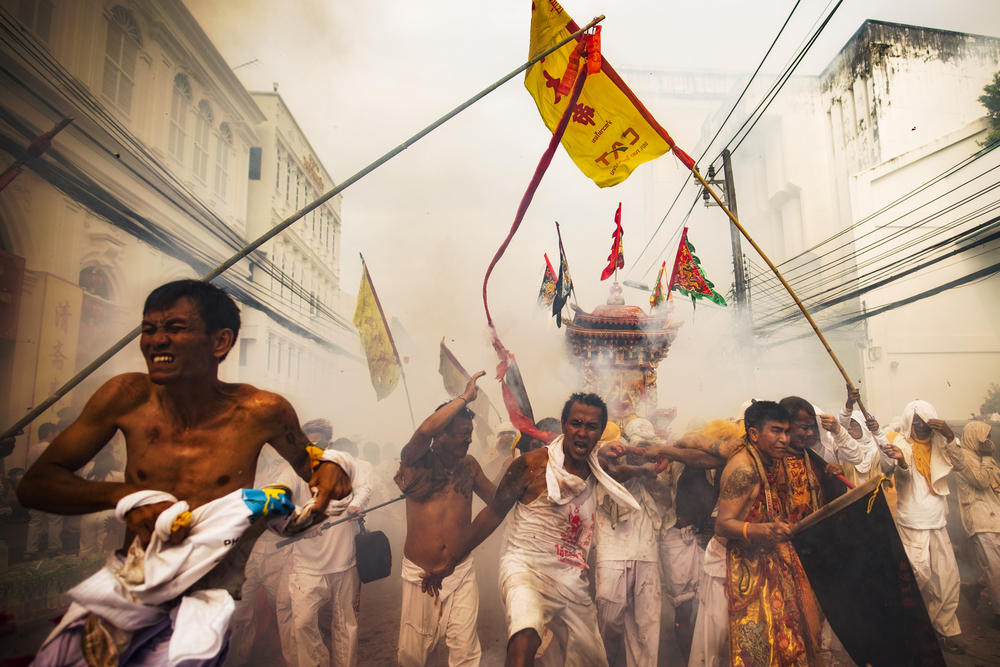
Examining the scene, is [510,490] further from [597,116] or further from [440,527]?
[597,116]

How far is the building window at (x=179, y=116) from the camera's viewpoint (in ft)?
15.0

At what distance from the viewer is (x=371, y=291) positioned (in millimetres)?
5133

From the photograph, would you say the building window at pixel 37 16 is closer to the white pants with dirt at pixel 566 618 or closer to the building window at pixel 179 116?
the building window at pixel 179 116

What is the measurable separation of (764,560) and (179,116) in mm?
5989

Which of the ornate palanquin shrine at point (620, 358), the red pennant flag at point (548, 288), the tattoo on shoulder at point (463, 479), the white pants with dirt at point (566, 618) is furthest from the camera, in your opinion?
the ornate palanquin shrine at point (620, 358)

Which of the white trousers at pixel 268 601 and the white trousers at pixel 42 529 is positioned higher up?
the white trousers at pixel 42 529

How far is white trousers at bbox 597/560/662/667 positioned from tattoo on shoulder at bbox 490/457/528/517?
3.17 ft

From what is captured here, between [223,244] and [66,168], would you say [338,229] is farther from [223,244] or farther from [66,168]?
[66,168]

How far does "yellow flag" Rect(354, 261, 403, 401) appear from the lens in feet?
16.9

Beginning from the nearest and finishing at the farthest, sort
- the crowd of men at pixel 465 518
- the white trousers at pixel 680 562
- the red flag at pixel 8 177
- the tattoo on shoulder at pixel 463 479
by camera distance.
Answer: the crowd of men at pixel 465 518 → the red flag at pixel 8 177 → the tattoo on shoulder at pixel 463 479 → the white trousers at pixel 680 562

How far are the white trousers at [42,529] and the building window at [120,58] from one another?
3.55m

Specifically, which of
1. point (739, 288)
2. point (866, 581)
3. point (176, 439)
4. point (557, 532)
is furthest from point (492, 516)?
point (739, 288)

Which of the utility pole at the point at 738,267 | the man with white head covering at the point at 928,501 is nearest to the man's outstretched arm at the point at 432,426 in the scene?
the man with white head covering at the point at 928,501

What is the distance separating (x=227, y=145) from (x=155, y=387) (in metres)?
3.74
